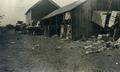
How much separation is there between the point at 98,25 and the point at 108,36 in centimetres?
391

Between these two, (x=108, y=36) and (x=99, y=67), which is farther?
(x=108, y=36)

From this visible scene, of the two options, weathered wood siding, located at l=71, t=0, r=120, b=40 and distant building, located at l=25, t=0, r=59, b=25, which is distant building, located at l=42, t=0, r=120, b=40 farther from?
distant building, located at l=25, t=0, r=59, b=25

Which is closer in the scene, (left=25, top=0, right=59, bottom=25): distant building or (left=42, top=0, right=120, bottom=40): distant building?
(left=42, top=0, right=120, bottom=40): distant building

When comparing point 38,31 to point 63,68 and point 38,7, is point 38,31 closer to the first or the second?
point 38,7

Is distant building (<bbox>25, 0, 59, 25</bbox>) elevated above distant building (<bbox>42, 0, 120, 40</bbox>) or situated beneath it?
elevated above

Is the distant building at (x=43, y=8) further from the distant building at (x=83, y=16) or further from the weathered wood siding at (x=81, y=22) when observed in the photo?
the weathered wood siding at (x=81, y=22)

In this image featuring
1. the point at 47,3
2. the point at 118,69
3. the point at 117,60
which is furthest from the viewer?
the point at 47,3

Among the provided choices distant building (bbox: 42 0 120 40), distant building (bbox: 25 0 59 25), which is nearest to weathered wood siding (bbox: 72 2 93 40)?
distant building (bbox: 42 0 120 40)

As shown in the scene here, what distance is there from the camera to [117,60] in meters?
15.6

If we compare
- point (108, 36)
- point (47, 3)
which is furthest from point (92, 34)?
point (47, 3)

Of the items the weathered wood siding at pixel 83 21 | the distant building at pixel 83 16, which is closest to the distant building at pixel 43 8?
the distant building at pixel 83 16

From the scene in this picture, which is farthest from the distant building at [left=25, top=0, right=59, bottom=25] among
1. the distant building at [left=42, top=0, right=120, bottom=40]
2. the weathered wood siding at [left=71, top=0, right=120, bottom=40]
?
the weathered wood siding at [left=71, top=0, right=120, bottom=40]

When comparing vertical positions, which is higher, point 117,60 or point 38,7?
point 38,7

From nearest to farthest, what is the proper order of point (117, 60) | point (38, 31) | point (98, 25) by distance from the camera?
point (117, 60)
point (98, 25)
point (38, 31)
